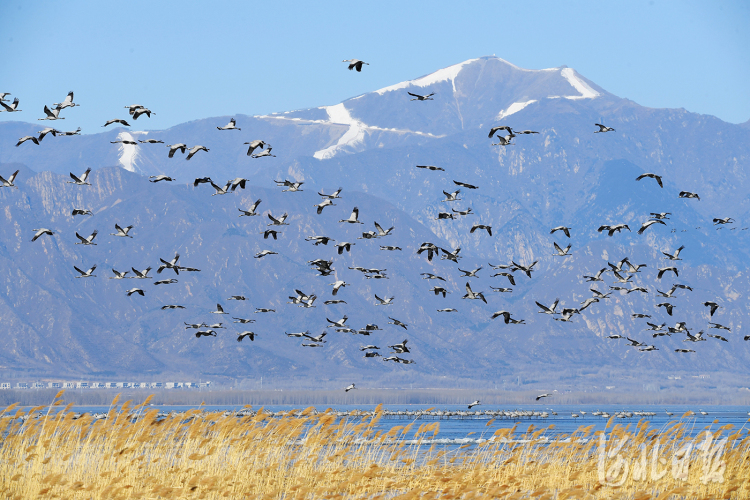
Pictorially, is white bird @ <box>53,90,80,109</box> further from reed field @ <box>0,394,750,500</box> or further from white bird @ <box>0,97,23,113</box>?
reed field @ <box>0,394,750,500</box>

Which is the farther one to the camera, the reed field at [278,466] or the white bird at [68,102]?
the white bird at [68,102]

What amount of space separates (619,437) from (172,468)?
20.5 m

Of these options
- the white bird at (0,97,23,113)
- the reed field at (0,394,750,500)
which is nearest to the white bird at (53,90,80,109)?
the white bird at (0,97,23,113)

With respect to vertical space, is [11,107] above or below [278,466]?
above

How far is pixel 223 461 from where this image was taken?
40.7 meters

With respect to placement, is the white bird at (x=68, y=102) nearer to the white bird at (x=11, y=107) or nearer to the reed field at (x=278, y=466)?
the white bird at (x=11, y=107)

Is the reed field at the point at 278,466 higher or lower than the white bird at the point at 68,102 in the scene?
lower

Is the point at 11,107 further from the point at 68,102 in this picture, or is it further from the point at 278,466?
the point at 278,466

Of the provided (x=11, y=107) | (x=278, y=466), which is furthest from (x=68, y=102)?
(x=278, y=466)

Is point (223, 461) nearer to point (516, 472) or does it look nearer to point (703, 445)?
point (516, 472)

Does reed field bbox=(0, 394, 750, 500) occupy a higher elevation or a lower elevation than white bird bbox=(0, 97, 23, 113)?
lower

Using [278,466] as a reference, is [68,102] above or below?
above

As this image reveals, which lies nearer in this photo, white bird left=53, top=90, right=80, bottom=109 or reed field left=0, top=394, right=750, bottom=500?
reed field left=0, top=394, right=750, bottom=500

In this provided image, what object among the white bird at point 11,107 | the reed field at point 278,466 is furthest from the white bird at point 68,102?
the reed field at point 278,466
